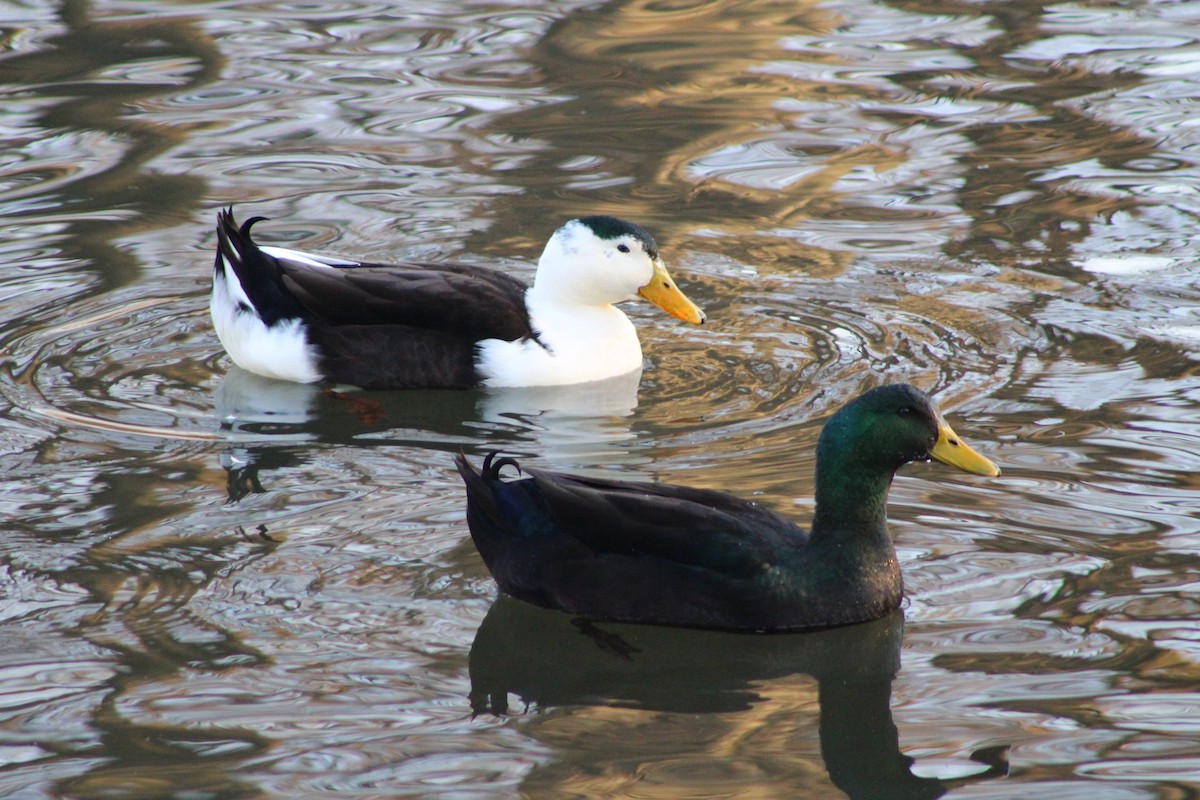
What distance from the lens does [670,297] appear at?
28.6 ft

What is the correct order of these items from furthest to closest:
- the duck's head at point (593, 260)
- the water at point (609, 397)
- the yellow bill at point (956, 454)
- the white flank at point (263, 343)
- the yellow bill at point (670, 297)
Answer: the yellow bill at point (670, 297) → the duck's head at point (593, 260) → the white flank at point (263, 343) → the yellow bill at point (956, 454) → the water at point (609, 397)

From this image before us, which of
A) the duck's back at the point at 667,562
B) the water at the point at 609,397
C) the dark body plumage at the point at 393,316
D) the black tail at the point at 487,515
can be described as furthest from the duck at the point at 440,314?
the duck's back at the point at 667,562

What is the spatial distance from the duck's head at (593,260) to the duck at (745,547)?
2.80m

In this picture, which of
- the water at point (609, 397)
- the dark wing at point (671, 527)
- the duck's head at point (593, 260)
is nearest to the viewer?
the water at point (609, 397)

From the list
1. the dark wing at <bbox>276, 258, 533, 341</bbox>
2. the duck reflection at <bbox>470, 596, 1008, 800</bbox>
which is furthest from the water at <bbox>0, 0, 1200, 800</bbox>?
the dark wing at <bbox>276, 258, 533, 341</bbox>

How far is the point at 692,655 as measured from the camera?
5691 mm

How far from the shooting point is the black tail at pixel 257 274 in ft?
27.8

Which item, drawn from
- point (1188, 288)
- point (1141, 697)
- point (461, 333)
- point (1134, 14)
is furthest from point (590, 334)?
point (1134, 14)

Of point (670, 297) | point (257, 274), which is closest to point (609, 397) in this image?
point (670, 297)

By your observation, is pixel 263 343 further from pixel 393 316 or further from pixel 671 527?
pixel 671 527

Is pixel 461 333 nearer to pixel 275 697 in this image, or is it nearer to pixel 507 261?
pixel 507 261

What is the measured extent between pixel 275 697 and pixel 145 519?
163cm

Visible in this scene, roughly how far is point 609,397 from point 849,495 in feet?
8.76

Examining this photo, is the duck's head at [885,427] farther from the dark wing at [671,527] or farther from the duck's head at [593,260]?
the duck's head at [593,260]
